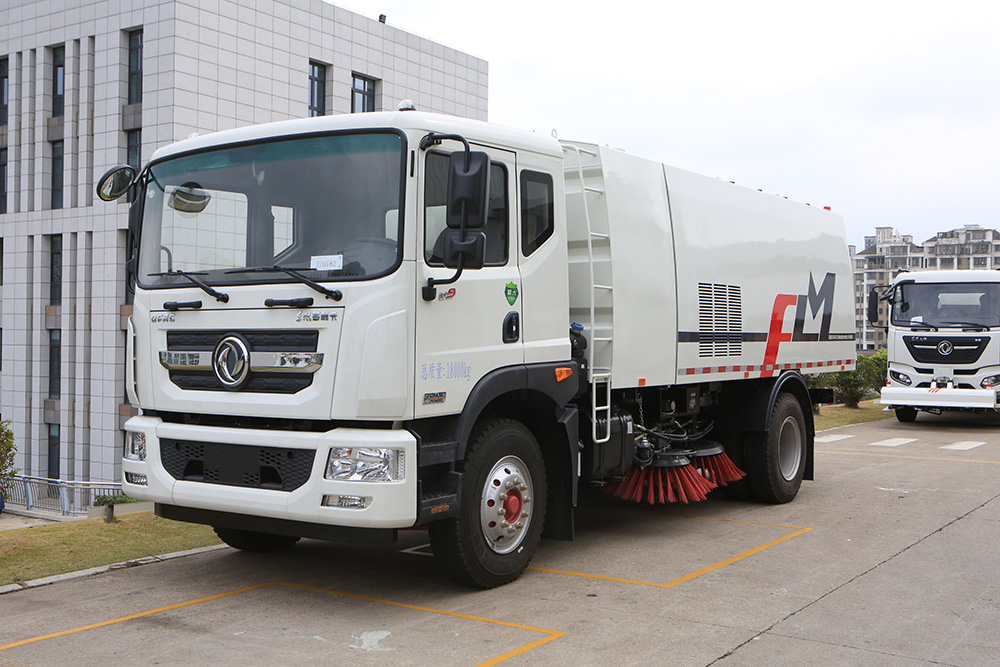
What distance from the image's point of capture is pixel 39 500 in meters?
35.1

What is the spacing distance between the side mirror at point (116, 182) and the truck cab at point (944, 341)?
16938 millimetres

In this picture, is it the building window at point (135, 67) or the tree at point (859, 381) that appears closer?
the tree at point (859, 381)

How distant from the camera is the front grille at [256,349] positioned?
5.92 meters

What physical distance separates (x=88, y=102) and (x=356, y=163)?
121 ft

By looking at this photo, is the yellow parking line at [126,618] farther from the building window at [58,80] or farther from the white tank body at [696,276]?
the building window at [58,80]

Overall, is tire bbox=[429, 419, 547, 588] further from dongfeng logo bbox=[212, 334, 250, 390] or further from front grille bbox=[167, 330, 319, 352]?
dongfeng logo bbox=[212, 334, 250, 390]

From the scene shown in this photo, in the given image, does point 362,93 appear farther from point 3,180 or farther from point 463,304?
point 463,304

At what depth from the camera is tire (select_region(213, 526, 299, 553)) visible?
760 centimetres

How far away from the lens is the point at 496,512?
21.6 ft

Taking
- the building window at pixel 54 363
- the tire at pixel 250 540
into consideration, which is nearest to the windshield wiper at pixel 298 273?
the tire at pixel 250 540

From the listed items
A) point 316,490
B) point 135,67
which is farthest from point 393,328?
point 135,67

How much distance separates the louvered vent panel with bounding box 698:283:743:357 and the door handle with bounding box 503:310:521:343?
2.70 metres

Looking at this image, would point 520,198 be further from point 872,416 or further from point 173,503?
point 872,416

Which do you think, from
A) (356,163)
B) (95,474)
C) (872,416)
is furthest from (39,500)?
(356,163)
